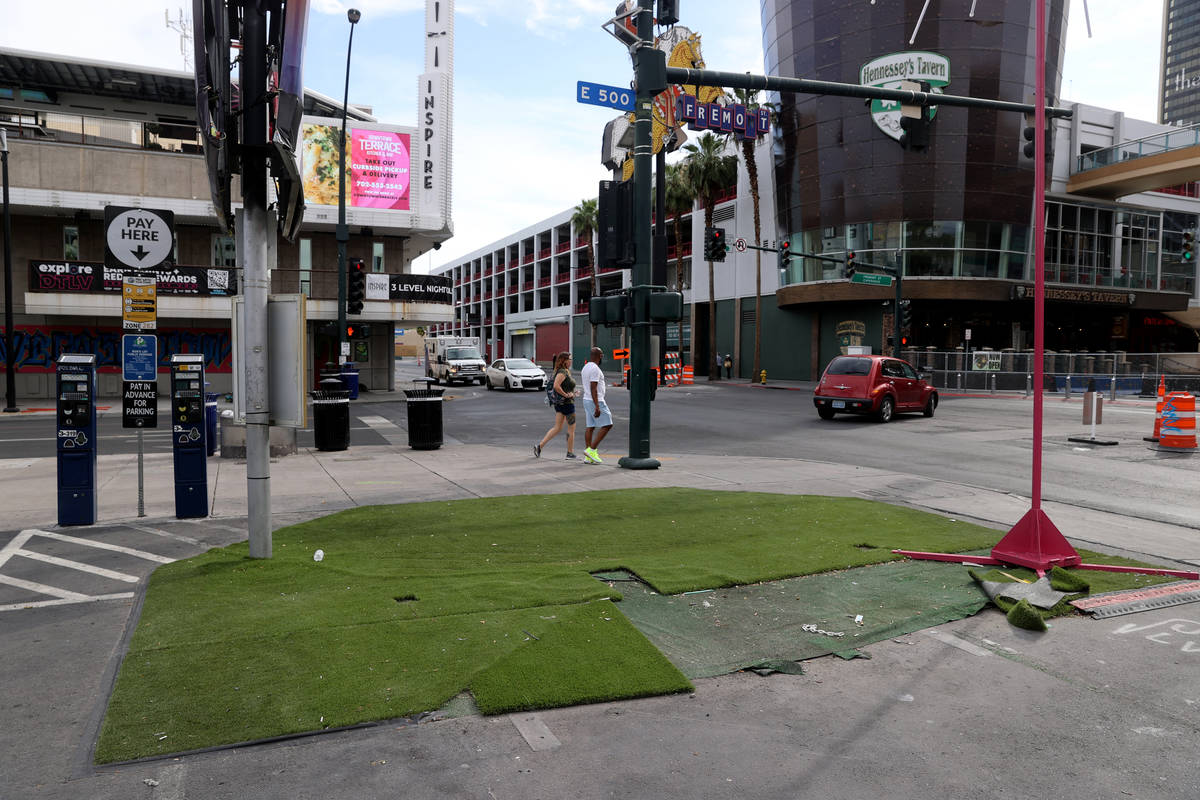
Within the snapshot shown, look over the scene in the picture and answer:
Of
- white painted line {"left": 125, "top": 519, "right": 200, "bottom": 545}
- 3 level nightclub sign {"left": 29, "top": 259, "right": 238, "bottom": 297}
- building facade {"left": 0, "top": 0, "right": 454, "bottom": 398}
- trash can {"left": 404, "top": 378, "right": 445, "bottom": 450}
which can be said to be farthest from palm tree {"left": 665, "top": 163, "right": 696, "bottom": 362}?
white painted line {"left": 125, "top": 519, "right": 200, "bottom": 545}

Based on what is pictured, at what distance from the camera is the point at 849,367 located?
21.0 metres

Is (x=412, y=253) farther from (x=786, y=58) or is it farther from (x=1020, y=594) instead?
(x=1020, y=594)

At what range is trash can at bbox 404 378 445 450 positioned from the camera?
46.8ft

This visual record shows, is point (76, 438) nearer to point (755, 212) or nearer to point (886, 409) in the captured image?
point (886, 409)

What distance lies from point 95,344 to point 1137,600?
3460 cm

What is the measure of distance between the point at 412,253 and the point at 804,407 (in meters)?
23.1

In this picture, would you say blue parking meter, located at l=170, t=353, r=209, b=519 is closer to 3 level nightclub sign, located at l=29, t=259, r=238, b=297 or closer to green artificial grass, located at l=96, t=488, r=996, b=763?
green artificial grass, located at l=96, t=488, r=996, b=763

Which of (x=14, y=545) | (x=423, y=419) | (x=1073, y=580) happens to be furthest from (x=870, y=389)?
(x=14, y=545)

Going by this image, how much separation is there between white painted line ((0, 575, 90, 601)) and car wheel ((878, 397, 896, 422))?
18.4 m

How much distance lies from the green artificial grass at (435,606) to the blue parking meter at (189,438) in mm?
1348

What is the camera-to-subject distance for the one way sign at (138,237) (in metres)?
7.18

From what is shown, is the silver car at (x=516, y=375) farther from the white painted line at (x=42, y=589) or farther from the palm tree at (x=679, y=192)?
the white painted line at (x=42, y=589)

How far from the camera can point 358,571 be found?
5.86 metres

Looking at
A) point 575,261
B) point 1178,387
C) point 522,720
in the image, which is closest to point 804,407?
point 1178,387
